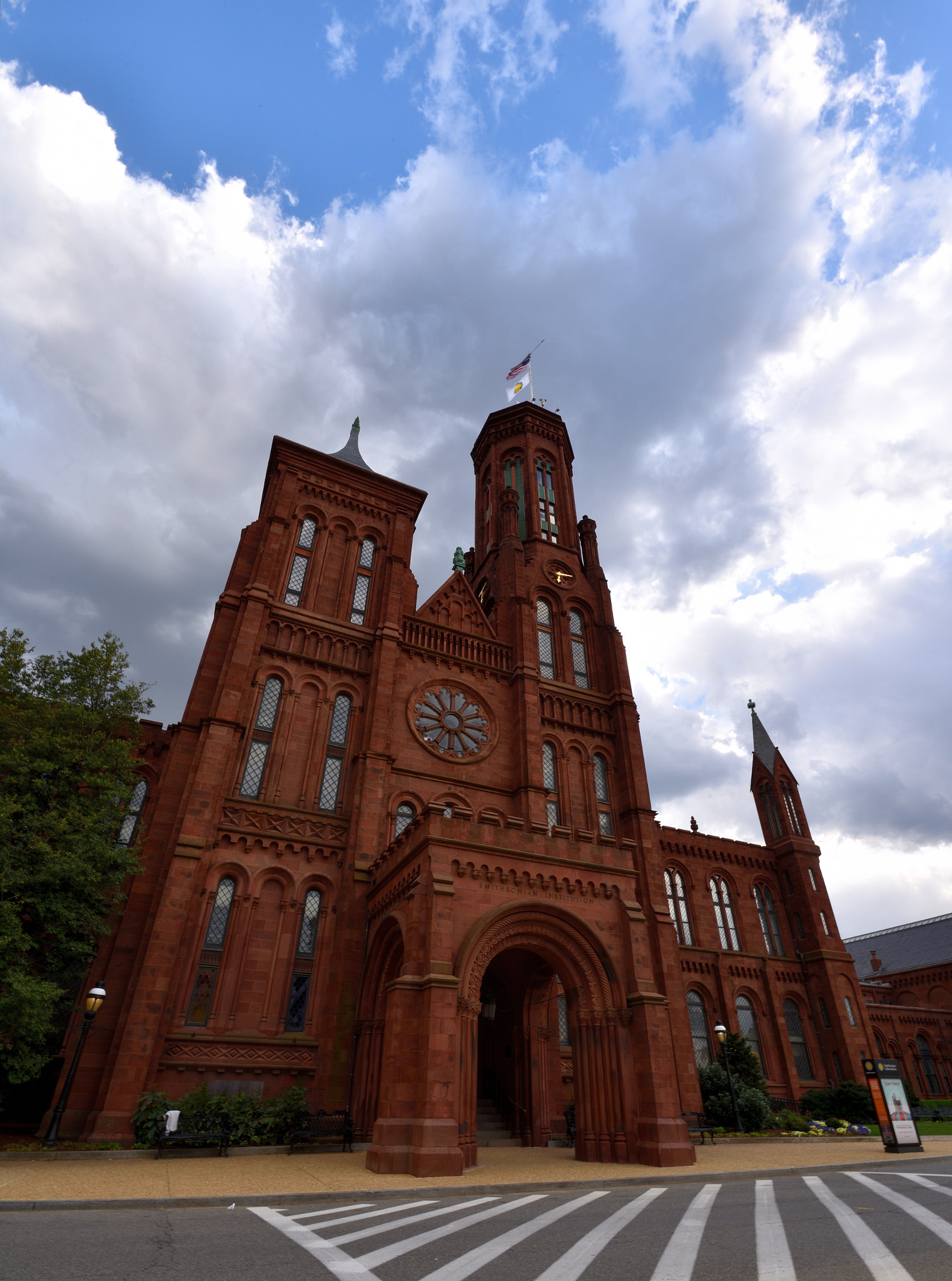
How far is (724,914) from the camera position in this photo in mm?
37188

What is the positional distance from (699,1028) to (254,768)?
2493 cm

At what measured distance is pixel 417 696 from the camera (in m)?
29.0

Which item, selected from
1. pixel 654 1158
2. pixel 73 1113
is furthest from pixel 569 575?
pixel 73 1113

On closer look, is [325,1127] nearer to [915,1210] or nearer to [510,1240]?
[510,1240]

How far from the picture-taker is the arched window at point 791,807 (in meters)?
40.7

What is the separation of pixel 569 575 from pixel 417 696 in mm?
13153

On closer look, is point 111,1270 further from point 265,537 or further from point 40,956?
point 265,537

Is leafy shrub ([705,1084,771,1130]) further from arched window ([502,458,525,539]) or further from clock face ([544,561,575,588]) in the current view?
arched window ([502,458,525,539])

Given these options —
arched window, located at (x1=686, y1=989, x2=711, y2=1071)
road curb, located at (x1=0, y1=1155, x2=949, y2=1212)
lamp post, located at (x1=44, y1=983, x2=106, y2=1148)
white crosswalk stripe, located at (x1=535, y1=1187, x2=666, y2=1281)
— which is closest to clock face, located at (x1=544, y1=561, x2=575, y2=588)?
arched window, located at (x1=686, y1=989, x2=711, y2=1071)

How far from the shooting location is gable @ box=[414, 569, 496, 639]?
32344mm

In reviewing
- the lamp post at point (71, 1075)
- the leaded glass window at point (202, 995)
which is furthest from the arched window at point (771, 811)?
the lamp post at point (71, 1075)

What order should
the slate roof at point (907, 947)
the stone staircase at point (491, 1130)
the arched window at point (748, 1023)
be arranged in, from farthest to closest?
the slate roof at point (907, 947) < the arched window at point (748, 1023) < the stone staircase at point (491, 1130)

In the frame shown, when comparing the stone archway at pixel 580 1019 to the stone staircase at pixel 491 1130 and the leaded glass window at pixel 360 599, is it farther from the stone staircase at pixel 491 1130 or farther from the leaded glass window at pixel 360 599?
the leaded glass window at pixel 360 599

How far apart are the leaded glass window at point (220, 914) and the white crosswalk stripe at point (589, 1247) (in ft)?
48.6
